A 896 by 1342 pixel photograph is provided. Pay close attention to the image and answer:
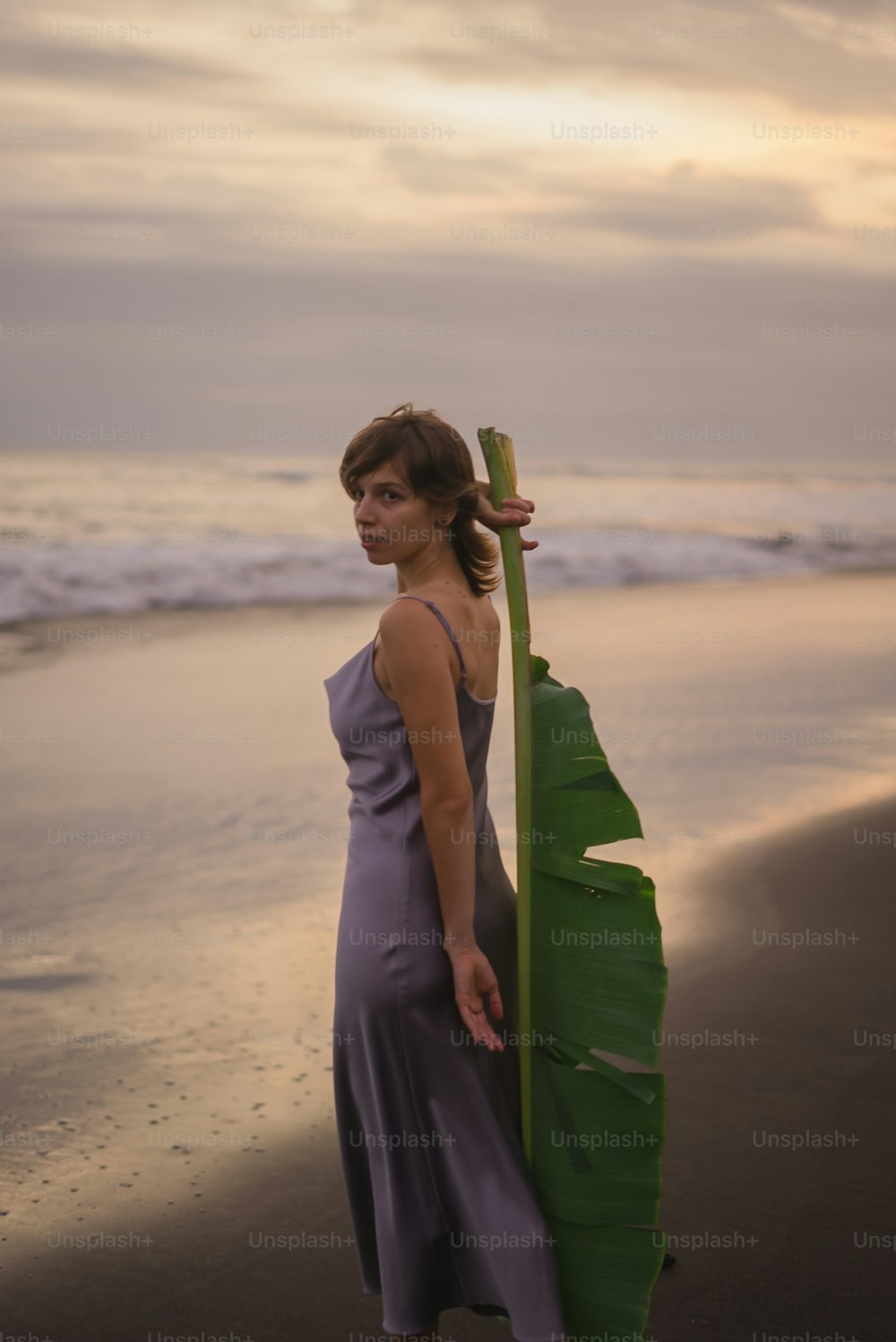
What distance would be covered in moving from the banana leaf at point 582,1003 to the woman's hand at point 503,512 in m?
0.03

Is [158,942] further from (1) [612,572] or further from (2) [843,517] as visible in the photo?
(2) [843,517]

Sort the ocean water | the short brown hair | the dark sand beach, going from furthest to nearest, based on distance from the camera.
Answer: the ocean water
the dark sand beach
the short brown hair

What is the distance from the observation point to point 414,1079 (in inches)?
121

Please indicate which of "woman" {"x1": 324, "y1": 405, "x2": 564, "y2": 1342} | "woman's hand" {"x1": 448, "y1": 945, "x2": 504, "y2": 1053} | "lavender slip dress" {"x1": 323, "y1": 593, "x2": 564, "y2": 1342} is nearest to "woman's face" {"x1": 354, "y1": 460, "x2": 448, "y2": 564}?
"woman" {"x1": 324, "y1": 405, "x2": 564, "y2": 1342}

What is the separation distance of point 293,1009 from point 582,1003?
2.63 meters

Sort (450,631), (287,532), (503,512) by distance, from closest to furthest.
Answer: (450,631) < (503,512) < (287,532)

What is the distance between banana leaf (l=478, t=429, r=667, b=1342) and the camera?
121 inches

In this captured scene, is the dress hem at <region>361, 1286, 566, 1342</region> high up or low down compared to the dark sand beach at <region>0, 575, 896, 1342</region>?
up

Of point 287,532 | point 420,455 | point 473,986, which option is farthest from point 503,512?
point 287,532

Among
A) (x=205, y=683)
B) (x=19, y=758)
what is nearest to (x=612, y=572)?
(x=205, y=683)

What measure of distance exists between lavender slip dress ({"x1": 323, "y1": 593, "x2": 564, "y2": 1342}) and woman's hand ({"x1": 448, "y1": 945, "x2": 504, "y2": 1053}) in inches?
2.7

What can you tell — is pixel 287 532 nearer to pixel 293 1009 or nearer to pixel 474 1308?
pixel 293 1009

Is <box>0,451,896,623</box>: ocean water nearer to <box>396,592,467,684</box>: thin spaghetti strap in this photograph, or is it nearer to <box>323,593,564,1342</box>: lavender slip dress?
<box>323,593,564,1342</box>: lavender slip dress

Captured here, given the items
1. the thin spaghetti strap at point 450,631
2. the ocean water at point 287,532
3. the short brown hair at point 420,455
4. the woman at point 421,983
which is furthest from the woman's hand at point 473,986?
the ocean water at point 287,532
